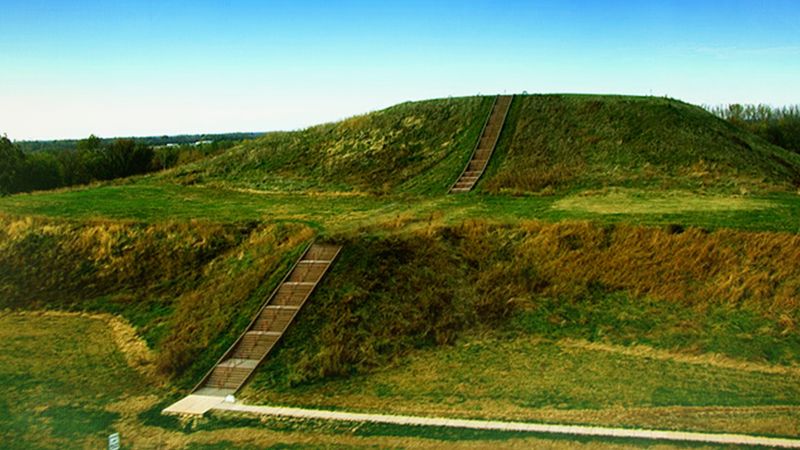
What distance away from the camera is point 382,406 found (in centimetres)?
1577

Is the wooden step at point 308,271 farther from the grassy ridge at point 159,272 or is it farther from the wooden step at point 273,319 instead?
the wooden step at point 273,319

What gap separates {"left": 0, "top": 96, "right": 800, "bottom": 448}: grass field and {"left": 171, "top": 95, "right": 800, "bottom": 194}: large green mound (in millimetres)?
546

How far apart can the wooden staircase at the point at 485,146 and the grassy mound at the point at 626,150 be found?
596mm

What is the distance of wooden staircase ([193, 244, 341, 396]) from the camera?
17.6m

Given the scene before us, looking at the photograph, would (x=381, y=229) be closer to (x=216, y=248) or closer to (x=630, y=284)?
(x=216, y=248)

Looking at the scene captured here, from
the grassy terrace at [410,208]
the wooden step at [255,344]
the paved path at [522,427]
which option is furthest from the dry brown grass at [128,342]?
the grassy terrace at [410,208]

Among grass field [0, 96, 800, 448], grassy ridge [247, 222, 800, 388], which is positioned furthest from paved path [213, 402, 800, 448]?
grassy ridge [247, 222, 800, 388]

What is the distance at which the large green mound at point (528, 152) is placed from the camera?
112 ft

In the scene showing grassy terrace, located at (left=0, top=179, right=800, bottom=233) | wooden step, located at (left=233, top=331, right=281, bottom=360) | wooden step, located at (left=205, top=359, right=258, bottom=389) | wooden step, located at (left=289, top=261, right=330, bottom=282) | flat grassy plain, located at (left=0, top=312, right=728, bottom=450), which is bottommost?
flat grassy plain, located at (left=0, top=312, right=728, bottom=450)

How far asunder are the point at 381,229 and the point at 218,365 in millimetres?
8901

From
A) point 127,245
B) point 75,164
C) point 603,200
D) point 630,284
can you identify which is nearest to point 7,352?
point 127,245

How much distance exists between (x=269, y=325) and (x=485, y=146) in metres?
23.6

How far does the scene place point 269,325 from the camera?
1969 centimetres

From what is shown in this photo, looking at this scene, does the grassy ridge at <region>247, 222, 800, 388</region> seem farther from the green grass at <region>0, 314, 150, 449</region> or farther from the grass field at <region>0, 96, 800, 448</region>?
the green grass at <region>0, 314, 150, 449</region>
